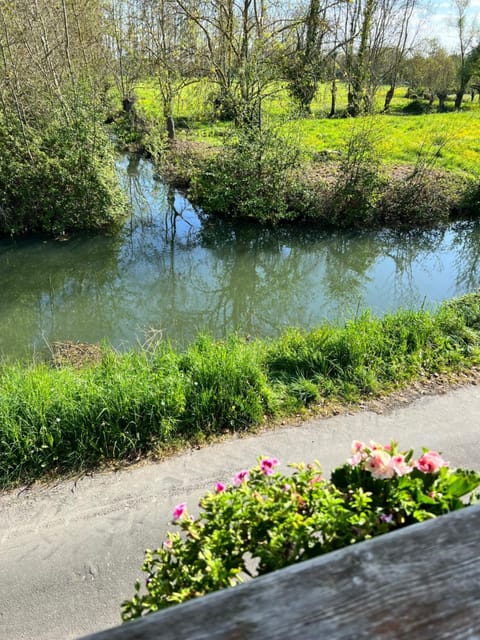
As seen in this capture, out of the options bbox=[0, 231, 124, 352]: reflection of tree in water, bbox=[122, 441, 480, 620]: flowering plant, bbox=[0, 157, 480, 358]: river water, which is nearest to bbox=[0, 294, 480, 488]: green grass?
bbox=[0, 157, 480, 358]: river water

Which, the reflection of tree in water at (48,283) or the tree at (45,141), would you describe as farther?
the tree at (45,141)

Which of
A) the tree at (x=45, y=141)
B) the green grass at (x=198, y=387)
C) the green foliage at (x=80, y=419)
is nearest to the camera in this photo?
the green foliage at (x=80, y=419)

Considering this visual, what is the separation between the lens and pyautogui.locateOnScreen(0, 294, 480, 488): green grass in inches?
168

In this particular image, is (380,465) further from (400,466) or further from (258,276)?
(258,276)

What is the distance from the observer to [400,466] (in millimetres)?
1863

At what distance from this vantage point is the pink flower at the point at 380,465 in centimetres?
187

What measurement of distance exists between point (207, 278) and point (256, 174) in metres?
3.48

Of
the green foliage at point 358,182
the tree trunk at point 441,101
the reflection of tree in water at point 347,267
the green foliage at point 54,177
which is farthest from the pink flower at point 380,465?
the tree trunk at point 441,101

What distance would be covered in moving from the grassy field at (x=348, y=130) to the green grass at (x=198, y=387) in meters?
7.94

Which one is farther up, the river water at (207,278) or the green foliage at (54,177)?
the green foliage at (54,177)

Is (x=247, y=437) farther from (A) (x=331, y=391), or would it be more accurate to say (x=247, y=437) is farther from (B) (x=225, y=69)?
(B) (x=225, y=69)

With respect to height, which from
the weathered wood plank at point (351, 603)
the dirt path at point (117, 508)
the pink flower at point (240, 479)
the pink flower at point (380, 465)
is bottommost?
the dirt path at point (117, 508)

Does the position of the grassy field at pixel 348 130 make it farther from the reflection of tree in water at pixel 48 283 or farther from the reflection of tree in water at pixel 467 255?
the reflection of tree in water at pixel 48 283

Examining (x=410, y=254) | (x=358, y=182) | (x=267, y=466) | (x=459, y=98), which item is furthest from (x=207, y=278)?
(x=459, y=98)
